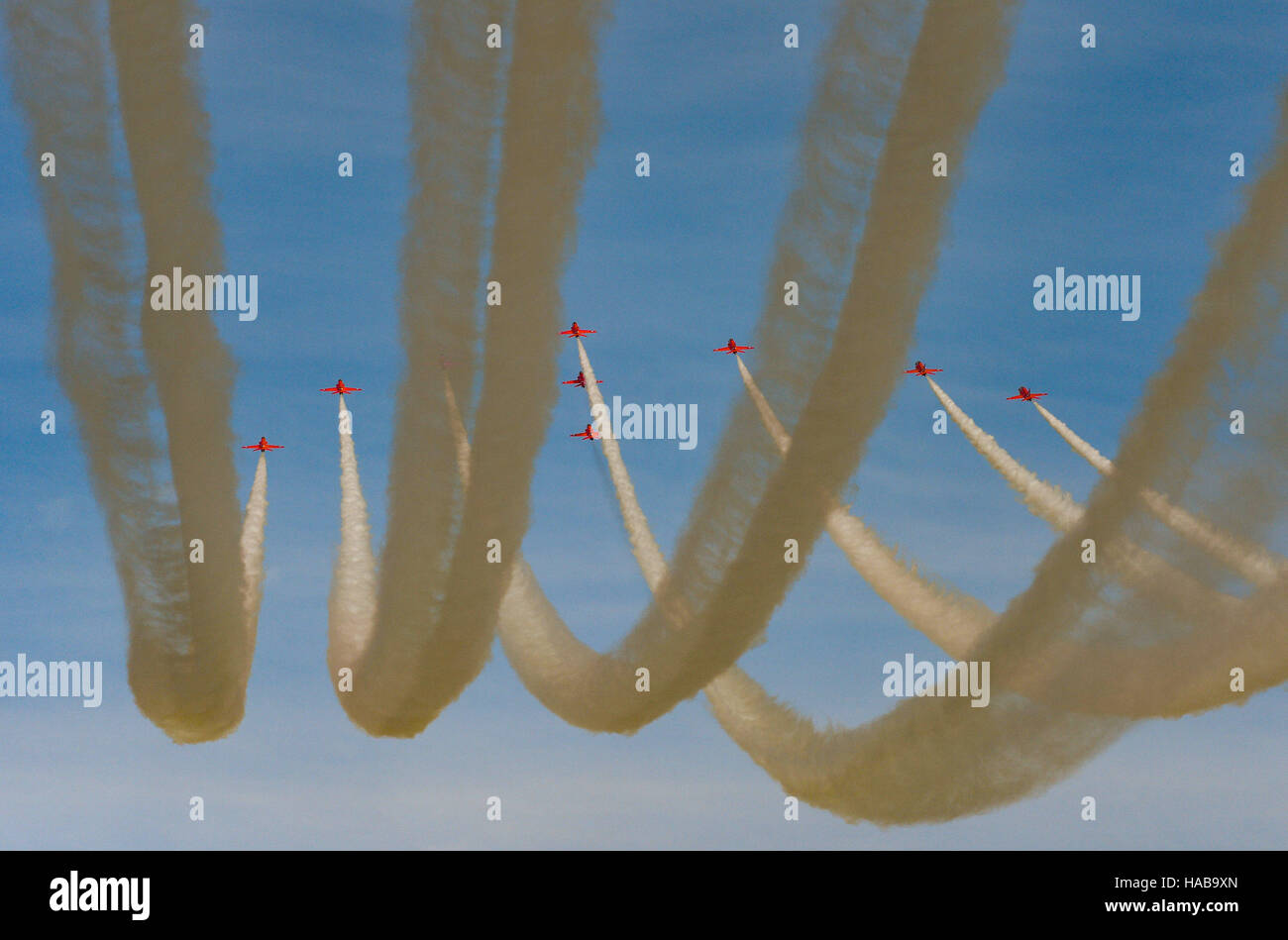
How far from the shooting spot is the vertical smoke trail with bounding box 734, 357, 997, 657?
60.8 feet

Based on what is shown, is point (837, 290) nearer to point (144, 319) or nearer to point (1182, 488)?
point (1182, 488)

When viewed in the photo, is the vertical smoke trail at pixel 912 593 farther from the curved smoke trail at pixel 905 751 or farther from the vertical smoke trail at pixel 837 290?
the vertical smoke trail at pixel 837 290

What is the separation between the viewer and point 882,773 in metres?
15.6

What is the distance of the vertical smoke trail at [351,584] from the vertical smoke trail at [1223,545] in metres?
12.2

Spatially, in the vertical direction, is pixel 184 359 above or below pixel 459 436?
above

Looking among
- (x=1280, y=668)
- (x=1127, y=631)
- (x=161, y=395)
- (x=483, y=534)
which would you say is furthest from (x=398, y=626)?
(x=1280, y=668)

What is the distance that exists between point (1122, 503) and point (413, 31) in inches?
358

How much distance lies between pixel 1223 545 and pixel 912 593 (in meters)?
8.69

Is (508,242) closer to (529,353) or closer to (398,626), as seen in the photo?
(529,353)

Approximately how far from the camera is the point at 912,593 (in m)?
19.9

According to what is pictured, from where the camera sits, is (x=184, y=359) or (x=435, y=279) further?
(x=184, y=359)

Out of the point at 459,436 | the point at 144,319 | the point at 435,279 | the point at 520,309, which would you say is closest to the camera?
the point at 520,309

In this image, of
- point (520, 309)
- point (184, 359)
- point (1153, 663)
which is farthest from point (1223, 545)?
point (184, 359)

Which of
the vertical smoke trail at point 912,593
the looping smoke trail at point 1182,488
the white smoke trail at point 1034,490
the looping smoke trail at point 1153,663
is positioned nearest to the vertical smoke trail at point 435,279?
the looping smoke trail at point 1153,663
